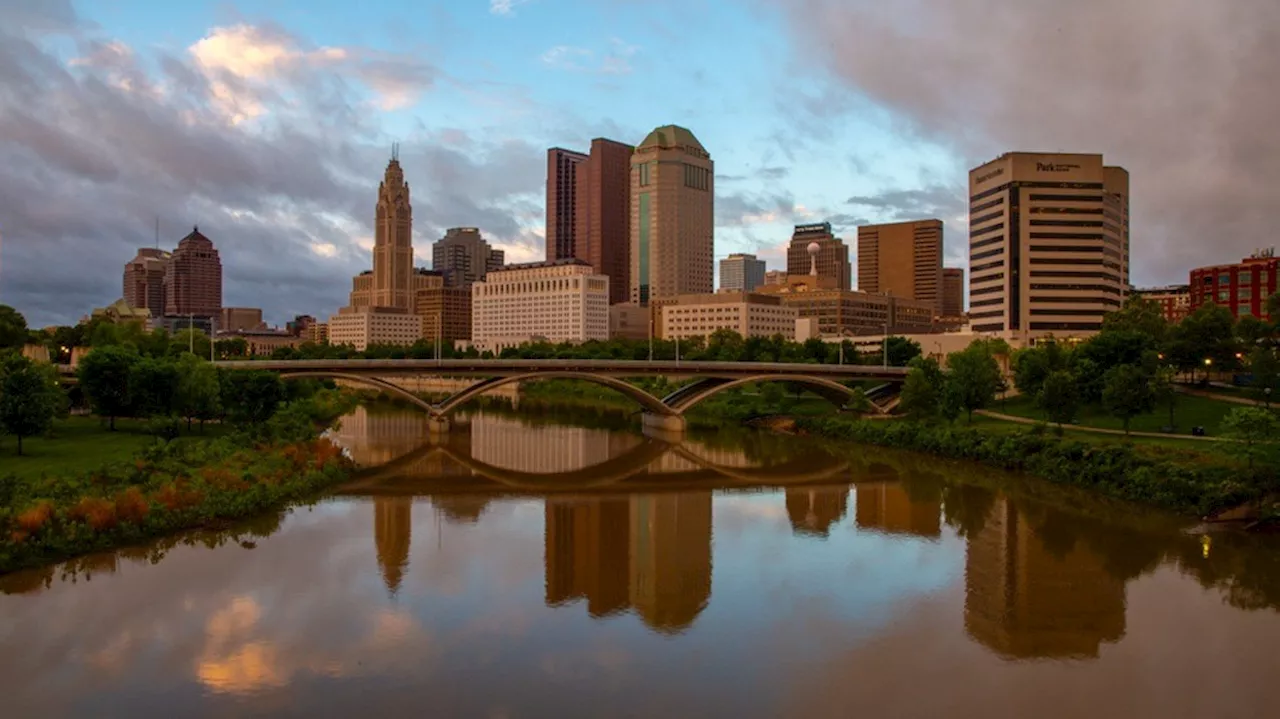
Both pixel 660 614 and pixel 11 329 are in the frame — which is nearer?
pixel 660 614

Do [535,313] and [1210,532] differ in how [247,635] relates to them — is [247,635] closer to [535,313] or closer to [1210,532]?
[1210,532]

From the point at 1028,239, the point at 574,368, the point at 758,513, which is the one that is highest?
the point at 1028,239

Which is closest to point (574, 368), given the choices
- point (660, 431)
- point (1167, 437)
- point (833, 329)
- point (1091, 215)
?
point (660, 431)

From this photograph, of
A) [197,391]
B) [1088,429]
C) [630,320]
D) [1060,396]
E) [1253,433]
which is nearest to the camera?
[1253,433]

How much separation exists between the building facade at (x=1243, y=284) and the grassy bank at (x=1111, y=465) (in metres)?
52.5

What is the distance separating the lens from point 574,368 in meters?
64.7

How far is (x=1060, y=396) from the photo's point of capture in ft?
154

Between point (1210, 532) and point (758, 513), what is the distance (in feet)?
50.5

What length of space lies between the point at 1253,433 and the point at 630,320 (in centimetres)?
15960

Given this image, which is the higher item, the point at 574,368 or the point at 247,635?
the point at 574,368

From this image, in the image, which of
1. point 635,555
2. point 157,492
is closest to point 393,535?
point 157,492

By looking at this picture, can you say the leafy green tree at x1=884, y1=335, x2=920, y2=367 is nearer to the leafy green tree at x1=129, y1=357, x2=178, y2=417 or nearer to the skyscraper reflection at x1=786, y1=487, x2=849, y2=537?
the skyscraper reflection at x1=786, y1=487, x2=849, y2=537

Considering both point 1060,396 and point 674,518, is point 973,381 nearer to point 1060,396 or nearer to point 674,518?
point 1060,396

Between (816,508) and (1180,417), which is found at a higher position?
(1180,417)
